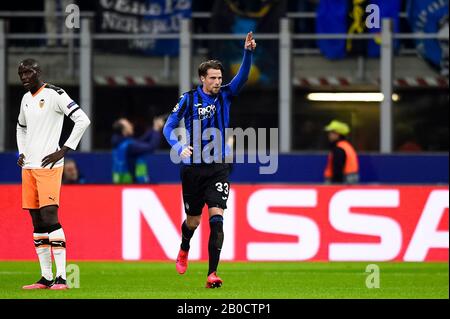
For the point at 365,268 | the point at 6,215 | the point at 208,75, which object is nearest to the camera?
the point at 208,75

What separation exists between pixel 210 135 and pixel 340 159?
8468mm

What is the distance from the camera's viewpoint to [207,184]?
11844 mm

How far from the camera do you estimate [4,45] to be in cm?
2081

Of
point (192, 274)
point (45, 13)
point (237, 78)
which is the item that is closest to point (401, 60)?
point (45, 13)

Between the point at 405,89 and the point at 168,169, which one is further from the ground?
the point at 405,89

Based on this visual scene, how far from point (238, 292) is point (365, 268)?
14.1ft

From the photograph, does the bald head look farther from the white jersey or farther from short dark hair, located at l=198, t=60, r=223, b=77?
short dark hair, located at l=198, t=60, r=223, b=77

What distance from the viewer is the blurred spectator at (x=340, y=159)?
19844mm

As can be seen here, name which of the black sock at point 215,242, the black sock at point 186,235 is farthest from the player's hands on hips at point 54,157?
the black sock at point 186,235

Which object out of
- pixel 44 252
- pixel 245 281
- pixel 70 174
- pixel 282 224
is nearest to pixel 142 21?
pixel 70 174

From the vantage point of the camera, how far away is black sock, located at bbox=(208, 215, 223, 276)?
456 inches
